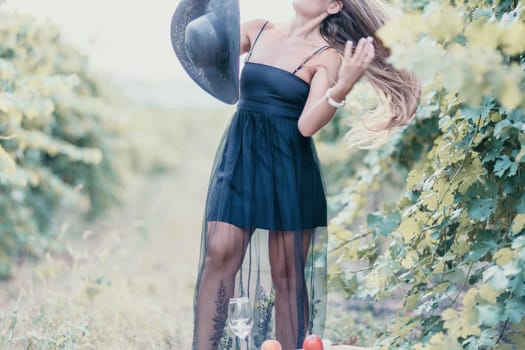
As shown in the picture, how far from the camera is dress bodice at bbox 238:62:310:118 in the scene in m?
3.05

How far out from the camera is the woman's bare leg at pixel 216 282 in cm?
299

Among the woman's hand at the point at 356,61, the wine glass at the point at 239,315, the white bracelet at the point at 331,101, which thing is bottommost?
the wine glass at the point at 239,315

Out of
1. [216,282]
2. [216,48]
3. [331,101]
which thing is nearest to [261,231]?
[216,282]

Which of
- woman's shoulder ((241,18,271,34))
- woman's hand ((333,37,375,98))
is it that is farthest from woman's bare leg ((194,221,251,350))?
woman's shoulder ((241,18,271,34))

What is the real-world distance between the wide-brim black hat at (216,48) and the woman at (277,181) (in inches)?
3.3

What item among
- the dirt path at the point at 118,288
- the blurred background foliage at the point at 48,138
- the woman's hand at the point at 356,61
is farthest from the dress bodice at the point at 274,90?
the dirt path at the point at 118,288

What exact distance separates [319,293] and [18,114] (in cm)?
171

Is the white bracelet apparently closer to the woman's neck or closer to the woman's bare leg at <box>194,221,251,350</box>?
the woman's neck

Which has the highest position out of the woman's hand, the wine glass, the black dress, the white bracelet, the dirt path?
the woman's hand

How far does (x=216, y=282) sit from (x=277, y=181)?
455mm

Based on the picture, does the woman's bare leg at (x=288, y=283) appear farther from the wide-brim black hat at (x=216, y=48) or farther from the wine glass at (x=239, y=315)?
the wide-brim black hat at (x=216, y=48)

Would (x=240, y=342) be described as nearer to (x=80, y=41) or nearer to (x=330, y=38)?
(x=330, y=38)

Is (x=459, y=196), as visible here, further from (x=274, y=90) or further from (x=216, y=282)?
(x=216, y=282)

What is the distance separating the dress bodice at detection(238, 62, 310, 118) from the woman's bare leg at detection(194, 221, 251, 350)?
0.50 meters
